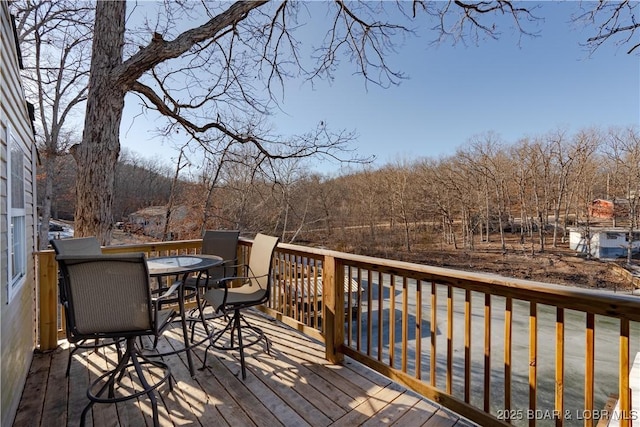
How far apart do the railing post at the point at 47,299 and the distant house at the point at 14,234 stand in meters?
0.07

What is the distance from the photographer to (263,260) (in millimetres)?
3023

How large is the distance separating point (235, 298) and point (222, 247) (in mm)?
1170

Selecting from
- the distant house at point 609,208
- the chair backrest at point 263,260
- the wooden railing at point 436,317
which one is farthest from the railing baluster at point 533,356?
the distant house at point 609,208

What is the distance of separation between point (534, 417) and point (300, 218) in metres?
12.9

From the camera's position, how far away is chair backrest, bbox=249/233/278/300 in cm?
289

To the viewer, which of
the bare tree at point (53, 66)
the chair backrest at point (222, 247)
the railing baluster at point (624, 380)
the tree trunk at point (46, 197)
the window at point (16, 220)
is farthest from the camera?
the tree trunk at point (46, 197)

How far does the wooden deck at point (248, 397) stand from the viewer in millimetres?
2023

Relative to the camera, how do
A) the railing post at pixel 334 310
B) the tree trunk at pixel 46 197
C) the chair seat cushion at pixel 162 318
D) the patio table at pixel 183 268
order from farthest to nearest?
the tree trunk at pixel 46 197 < the railing post at pixel 334 310 < the patio table at pixel 183 268 < the chair seat cushion at pixel 162 318

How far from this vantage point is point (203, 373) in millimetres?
2611

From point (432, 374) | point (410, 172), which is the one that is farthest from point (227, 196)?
point (410, 172)

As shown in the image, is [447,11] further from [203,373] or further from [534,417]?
[203,373]

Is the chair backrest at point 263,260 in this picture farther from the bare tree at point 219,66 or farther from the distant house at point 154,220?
the distant house at point 154,220

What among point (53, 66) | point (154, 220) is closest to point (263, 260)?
point (154, 220)

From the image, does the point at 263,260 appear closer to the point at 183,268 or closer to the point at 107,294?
the point at 183,268
